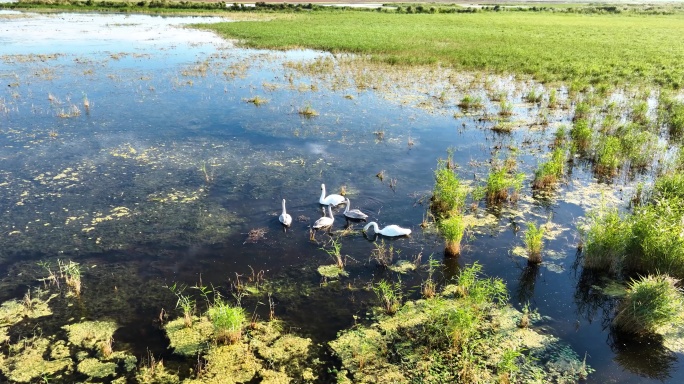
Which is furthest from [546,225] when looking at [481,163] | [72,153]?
[72,153]

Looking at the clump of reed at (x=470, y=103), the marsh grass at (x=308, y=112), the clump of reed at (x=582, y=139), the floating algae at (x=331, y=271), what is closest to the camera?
the floating algae at (x=331, y=271)

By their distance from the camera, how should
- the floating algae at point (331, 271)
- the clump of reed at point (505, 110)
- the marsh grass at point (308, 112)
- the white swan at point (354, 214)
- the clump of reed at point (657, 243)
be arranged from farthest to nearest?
the clump of reed at point (505, 110) < the marsh grass at point (308, 112) < the white swan at point (354, 214) < the floating algae at point (331, 271) < the clump of reed at point (657, 243)

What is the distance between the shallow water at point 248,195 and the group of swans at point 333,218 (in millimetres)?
228

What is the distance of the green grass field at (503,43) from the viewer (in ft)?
87.5

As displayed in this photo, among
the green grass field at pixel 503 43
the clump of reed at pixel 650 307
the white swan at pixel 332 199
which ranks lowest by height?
the clump of reed at pixel 650 307

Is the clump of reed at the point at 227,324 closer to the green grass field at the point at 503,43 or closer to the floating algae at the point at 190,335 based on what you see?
the floating algae at the point at 190,335

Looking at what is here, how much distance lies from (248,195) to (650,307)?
8.88 m

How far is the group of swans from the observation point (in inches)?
392

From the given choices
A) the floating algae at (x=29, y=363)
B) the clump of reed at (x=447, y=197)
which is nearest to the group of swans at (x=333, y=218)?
the clump of reed at (x=447, y=197)

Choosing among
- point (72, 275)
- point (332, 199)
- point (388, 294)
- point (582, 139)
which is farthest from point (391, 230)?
point (582, 139)

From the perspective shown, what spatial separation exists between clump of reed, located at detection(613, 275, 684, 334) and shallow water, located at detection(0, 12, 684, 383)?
Answer: 415 millimetres

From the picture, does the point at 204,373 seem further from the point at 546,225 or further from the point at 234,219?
the point at 546,225

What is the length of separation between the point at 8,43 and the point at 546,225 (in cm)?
3913

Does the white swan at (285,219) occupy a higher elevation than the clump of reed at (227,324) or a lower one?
higher
